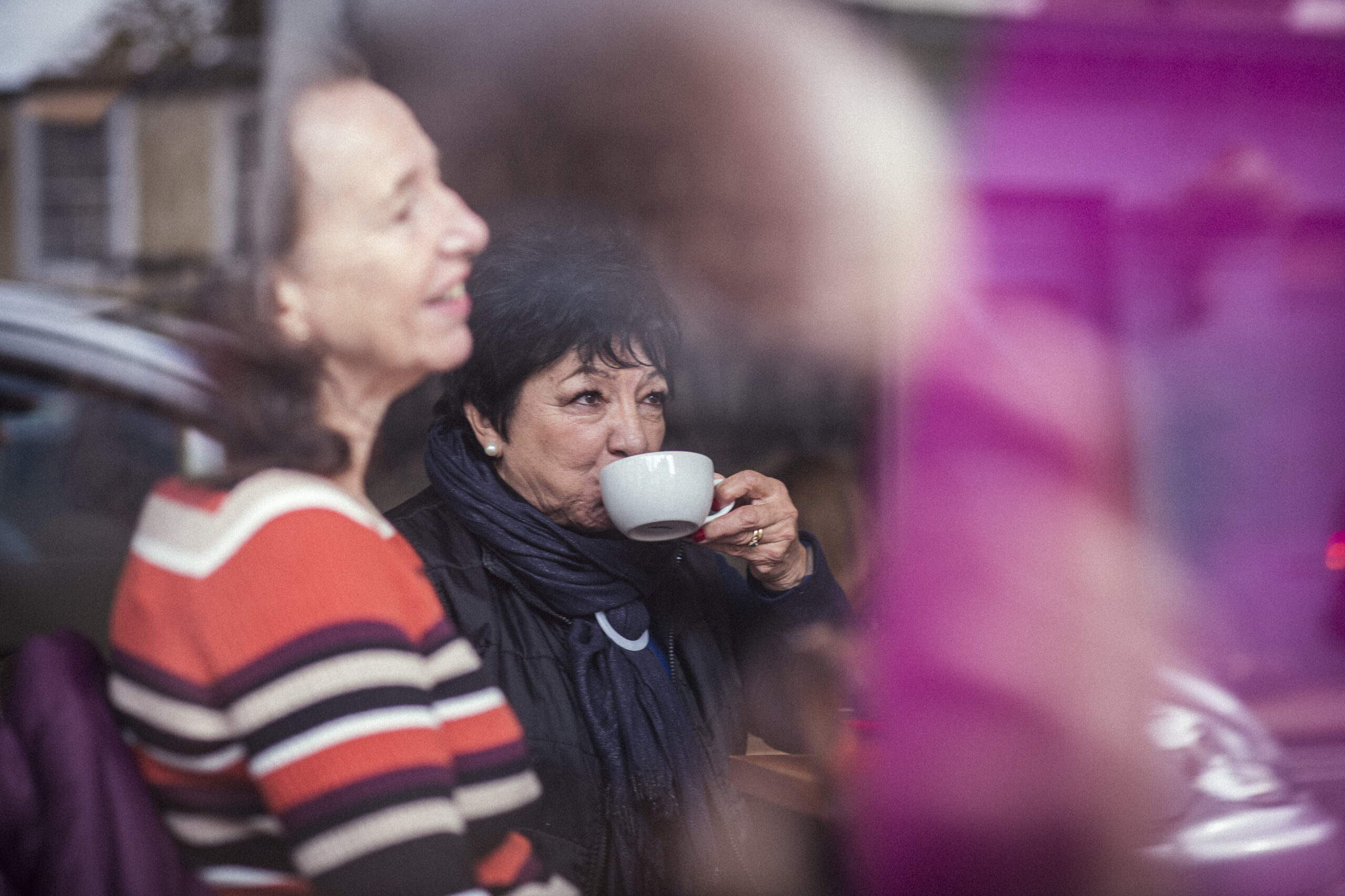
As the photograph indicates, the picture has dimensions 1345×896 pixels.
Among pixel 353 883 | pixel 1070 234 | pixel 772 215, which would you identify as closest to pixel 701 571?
pixel 772 215

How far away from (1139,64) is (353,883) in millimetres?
1096

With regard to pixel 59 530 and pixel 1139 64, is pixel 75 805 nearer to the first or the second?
pixel 59 530

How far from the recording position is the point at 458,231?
820 millimetres

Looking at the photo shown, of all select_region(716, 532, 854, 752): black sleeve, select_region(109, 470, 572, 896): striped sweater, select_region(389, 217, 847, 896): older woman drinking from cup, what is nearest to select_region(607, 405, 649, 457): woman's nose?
select_region(389, 217, 847, 896): older woman drinking from cup

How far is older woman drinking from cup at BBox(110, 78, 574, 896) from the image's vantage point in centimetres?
64

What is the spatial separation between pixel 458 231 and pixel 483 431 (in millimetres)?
368

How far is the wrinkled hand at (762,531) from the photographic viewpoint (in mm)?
1112

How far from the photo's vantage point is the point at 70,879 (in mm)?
709

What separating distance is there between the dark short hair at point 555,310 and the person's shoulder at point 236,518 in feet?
1.32

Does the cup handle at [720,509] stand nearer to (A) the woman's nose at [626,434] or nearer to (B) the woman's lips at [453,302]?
(A) the woman's nose at [626,434]

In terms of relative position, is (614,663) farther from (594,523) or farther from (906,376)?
(906,376)

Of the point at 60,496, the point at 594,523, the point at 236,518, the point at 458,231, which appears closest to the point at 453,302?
the point at 458,231

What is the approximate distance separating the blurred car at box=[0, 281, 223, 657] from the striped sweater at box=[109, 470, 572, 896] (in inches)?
9.3

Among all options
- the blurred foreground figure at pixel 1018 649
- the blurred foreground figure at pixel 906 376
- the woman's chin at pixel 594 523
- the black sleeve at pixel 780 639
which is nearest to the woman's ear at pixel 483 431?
the woman's chin at pixel 594 523
